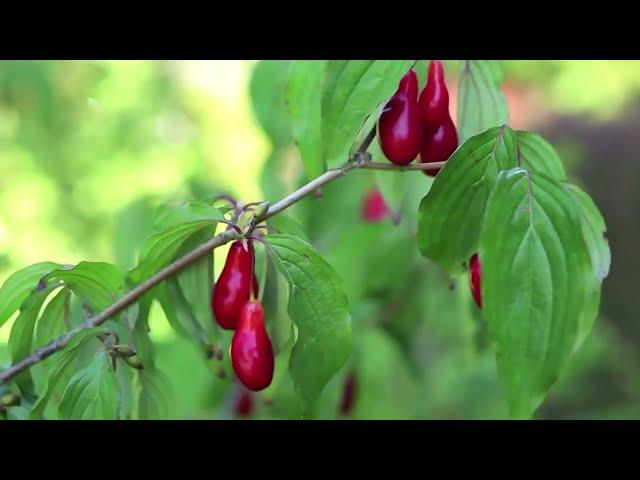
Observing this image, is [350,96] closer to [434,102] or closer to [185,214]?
[434,102]

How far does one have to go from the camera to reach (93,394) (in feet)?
2.86

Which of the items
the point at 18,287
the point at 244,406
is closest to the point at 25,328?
the point at 18,287

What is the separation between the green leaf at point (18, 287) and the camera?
0.96 m

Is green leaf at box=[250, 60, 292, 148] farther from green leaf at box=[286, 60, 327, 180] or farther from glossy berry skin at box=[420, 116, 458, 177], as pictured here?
glossy berry skin at box=[420, 116, 458, 177]

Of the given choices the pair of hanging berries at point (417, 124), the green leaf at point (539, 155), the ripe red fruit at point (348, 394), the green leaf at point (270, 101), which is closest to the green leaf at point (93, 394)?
the pair of hanging berries at point (417, 124)

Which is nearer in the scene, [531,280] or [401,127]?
[531,280]

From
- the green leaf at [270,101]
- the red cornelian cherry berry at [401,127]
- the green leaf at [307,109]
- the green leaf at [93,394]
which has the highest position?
the green leaf at [270,101]

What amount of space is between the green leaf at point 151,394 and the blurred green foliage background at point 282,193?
0.20 meters

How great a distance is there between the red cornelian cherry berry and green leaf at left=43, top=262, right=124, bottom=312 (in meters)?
0.30

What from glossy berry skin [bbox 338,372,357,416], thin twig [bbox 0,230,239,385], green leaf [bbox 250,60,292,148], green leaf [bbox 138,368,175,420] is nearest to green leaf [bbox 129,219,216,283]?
thin twig [bbox 0,230,239,385]

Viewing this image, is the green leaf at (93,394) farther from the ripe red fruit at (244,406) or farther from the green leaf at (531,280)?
the ripe red fruit at (244,406)

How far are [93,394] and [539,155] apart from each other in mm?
481

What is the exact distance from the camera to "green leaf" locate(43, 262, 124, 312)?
0.94 m

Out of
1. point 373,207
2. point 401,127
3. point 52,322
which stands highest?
point 373,207
